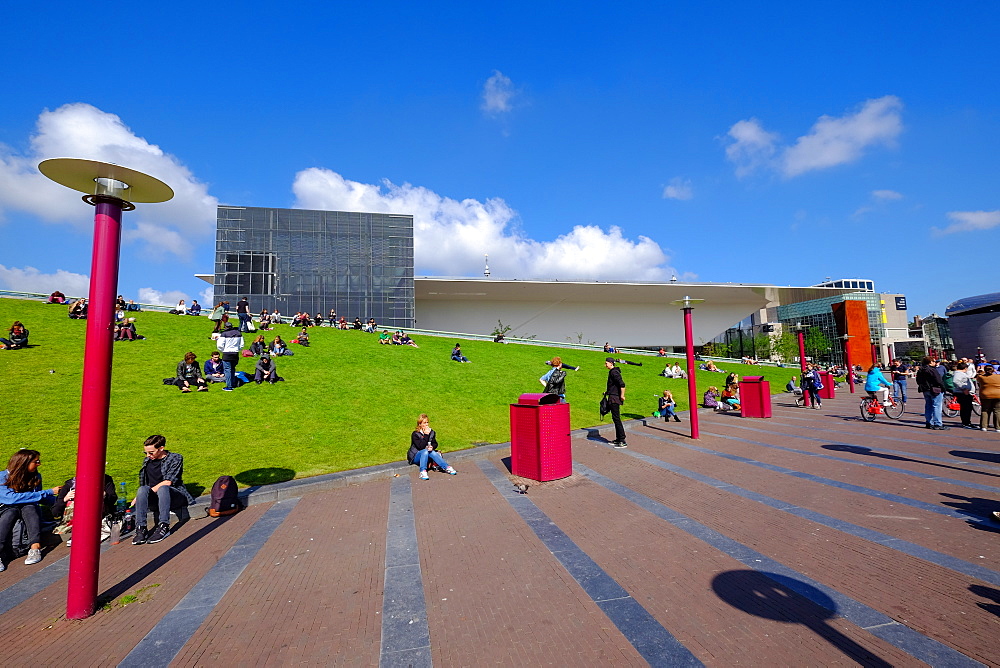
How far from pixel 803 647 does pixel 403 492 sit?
566 cm

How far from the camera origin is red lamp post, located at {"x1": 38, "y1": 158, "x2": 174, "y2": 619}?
378 centimetres

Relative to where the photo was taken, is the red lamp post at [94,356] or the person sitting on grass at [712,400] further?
the person sitting on grass at [712,400]

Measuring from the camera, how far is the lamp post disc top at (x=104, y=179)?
3.76 meters

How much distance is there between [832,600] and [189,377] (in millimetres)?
15575

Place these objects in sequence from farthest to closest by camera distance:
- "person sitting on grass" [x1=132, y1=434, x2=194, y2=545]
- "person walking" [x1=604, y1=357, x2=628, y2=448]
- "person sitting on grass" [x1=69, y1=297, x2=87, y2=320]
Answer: "person sitting on grass" [x1=69, y1=297, x2=87, y2=320] → "person walking" [x1=604, y1=357, x2=628, y2=448] → "person sitting on grass" [x1=132, y1=434, x2=194, y2=545]

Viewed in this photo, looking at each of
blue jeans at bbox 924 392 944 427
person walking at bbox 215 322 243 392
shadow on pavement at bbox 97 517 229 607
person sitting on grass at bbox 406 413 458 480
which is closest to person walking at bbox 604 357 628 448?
person sitting on grass at bbox 406 413 458 480

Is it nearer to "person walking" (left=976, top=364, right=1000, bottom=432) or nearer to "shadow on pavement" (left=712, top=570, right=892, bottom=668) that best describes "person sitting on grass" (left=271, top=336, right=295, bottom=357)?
"shadow on pavement" (left=712, top=570, right=892, bottom=668)

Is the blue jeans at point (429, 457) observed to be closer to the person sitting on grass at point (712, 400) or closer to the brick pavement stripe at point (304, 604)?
the brick pavement stripe at point (304, 604)

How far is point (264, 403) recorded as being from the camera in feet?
44.0

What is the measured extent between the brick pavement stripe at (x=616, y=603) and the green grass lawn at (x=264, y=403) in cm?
540

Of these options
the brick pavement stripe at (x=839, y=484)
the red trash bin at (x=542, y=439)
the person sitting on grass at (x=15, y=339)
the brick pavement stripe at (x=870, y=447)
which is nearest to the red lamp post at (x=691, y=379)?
the brick pavement stripe at (x=839, y=484)

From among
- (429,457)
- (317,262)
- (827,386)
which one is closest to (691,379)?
(429,457)

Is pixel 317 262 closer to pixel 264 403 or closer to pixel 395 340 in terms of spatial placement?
pixel 395 340

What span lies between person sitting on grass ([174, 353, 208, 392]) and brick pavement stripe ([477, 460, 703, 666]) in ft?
39.9
